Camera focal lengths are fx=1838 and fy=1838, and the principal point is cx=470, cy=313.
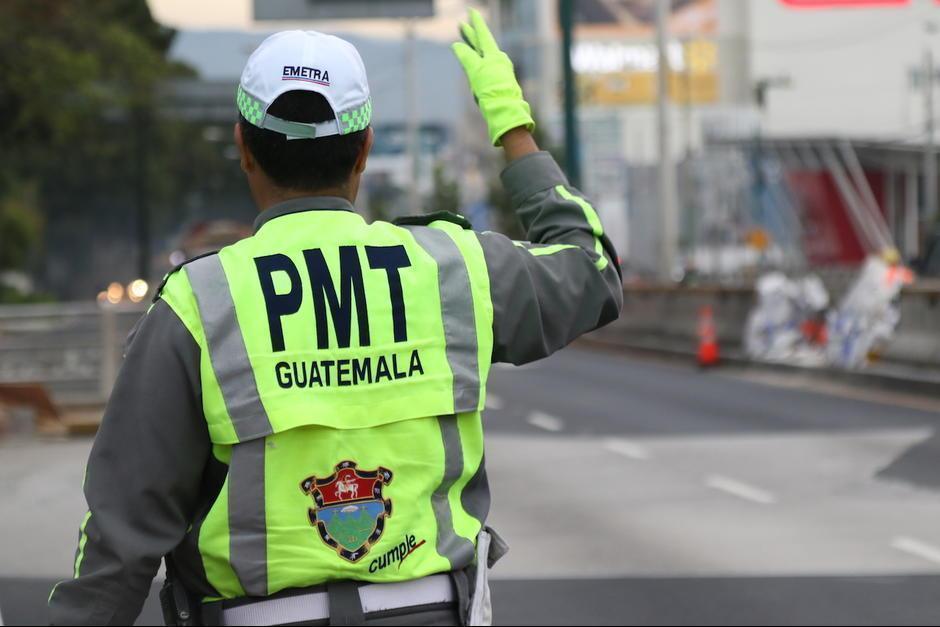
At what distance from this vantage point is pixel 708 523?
35.0ft

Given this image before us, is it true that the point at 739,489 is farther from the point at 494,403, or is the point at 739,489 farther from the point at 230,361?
the point at 230,361

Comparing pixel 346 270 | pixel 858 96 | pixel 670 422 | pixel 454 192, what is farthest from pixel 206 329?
pixel 858 96

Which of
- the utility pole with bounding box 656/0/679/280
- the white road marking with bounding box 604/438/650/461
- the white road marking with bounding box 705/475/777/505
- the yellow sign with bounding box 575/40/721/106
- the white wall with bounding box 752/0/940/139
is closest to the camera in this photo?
the white road marking with bounding box 705/475/777/505

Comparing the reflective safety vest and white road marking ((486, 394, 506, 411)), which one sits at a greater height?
the reflective safety vest

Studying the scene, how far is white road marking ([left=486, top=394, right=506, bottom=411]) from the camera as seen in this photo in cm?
1953

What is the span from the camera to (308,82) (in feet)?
9.95

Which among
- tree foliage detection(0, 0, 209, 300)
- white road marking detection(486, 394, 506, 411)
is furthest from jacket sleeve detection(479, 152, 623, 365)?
tree foliage detection(0, 0, 209, 300)

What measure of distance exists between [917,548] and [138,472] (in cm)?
732

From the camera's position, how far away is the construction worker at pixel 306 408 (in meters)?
2.93

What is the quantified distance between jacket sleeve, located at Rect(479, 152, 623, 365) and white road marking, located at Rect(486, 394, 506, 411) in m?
15.9

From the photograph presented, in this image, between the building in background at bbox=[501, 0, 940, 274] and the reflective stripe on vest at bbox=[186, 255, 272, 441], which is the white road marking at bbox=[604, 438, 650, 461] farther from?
the building in background at bbox=[501, 0, 940, 274]

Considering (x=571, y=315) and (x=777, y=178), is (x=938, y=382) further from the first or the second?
(x=777, y=178)

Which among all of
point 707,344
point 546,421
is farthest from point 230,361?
point 707,344

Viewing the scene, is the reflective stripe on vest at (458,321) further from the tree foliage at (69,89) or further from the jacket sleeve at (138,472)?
the tree foliage at (69,89)
